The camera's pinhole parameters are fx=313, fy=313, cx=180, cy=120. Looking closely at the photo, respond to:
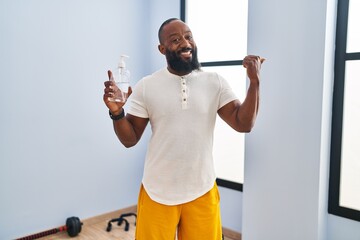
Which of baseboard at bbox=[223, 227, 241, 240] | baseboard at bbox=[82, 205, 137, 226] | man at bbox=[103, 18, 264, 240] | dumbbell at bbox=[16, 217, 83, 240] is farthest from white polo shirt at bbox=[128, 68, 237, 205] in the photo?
baseboard at bbox=[82, 205, 137, 226]

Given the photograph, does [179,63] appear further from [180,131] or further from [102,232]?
[102,232]

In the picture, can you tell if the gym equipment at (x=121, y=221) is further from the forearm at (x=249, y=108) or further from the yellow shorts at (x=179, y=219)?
the forearm at (x=249, y=108)

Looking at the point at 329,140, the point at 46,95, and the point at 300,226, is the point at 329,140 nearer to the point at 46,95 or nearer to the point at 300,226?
the point at 300,226

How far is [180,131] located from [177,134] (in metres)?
0.02

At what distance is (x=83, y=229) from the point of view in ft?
7.91

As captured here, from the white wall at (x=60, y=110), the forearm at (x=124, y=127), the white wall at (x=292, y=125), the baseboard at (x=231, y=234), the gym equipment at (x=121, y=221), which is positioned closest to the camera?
the forearm at (x=124, y=127)

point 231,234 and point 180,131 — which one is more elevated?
point 180,131

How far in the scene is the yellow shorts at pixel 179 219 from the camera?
1.20 m

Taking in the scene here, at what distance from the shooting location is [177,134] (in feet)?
3.90

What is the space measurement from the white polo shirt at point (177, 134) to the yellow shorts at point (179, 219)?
0.03m

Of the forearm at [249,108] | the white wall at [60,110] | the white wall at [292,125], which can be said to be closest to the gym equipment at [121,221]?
the white wall at [60,110]

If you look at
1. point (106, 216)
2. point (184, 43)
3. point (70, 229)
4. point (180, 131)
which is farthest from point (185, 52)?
point (106, 216)

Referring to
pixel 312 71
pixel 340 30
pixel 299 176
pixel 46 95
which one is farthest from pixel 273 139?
pixel 46 95

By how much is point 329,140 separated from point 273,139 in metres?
0.31
